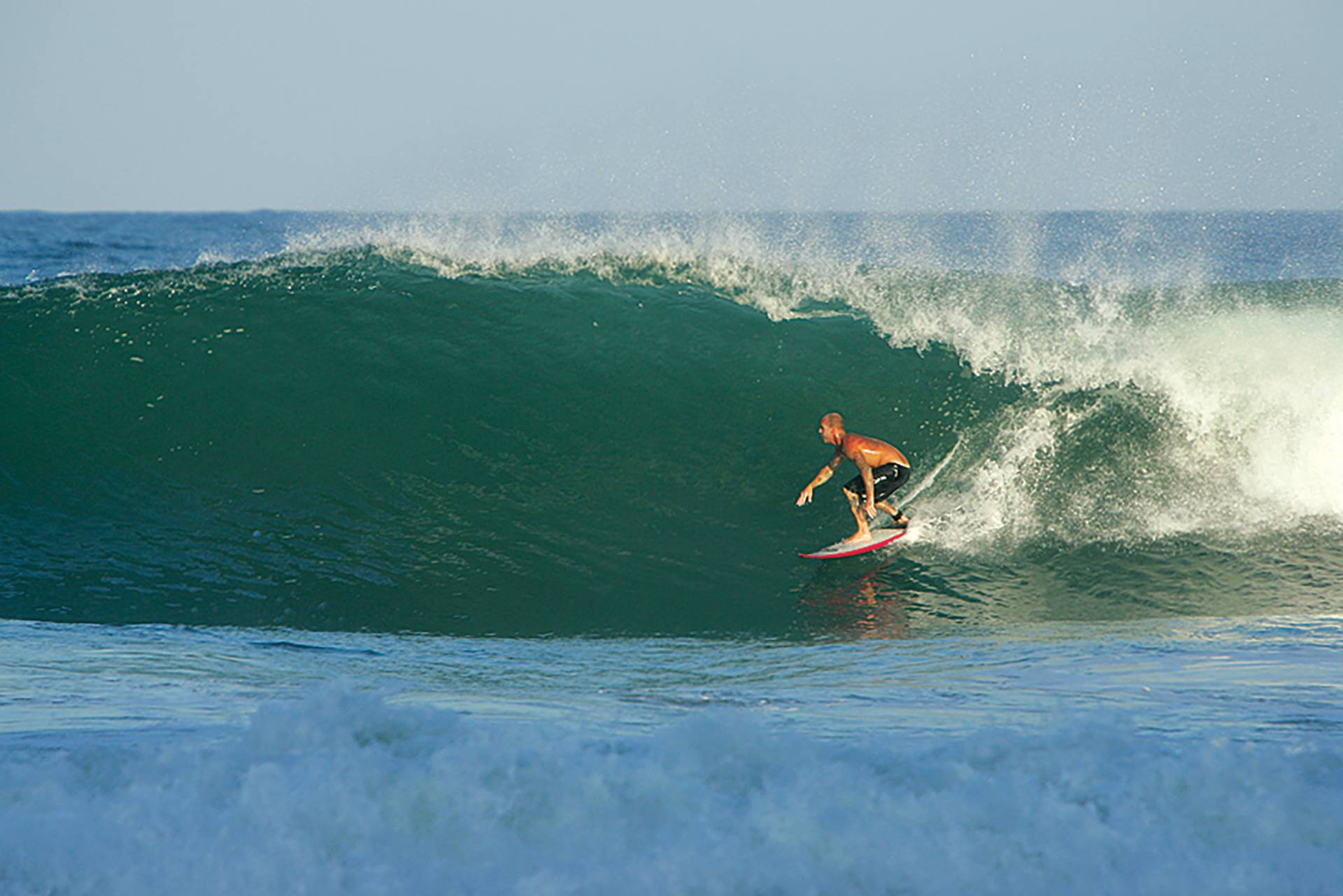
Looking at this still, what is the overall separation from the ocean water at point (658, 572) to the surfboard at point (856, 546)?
0.35ft

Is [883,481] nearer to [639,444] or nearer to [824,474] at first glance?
[824,474]

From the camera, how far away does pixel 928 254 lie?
12531 millimetres

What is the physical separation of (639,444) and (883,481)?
2.52m

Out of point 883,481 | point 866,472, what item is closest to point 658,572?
point 866,472

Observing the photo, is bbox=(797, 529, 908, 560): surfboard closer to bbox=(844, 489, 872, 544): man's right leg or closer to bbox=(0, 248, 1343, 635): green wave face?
bbox=(844, 489, 872, 544): man's right leg

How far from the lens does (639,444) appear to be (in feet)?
30.6

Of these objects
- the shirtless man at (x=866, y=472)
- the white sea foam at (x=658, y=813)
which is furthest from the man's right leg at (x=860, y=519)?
the white sea foam at (x=658, y=813)

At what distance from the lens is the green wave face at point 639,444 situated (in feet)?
23.1

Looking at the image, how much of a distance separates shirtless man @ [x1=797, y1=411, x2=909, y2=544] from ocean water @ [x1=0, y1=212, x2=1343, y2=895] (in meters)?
0.34

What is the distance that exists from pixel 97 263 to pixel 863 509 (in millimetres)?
29744

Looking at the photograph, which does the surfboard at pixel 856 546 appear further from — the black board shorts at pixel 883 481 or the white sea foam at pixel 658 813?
the white sea foam at pixel 658 813

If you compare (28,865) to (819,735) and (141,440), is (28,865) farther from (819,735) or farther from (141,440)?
(141,440)

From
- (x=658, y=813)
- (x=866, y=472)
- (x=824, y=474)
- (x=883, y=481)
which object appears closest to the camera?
(x=658, y=813)

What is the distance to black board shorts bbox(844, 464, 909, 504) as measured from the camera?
301 inches
